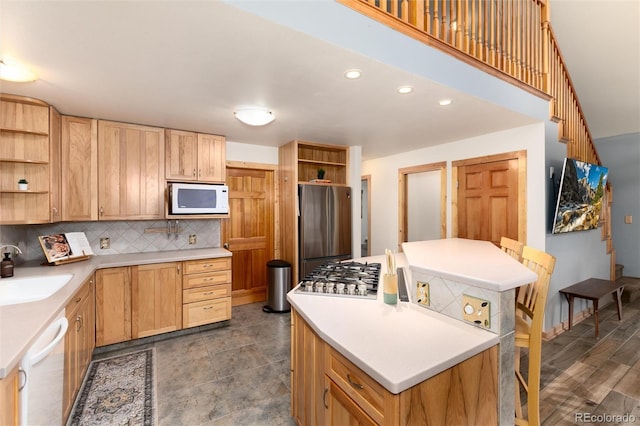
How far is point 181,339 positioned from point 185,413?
1219 mm

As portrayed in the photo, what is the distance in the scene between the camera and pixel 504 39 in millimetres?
2670

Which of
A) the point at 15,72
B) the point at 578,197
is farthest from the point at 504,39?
the point at 15,72

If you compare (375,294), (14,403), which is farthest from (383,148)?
(14,403)

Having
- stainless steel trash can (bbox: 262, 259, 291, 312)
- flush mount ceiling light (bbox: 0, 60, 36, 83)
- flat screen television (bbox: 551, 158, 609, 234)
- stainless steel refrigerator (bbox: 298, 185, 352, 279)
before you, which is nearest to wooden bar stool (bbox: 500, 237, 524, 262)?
flat screen television (bbox: 551, 158, 609, 234)

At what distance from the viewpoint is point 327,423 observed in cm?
127

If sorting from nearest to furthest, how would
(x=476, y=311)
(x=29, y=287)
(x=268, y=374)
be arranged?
1. (x=476, y=311)
2. (x=29, y=287)
3. (x=268, y=374)

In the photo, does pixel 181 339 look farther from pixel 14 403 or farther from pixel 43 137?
pixel 43 137

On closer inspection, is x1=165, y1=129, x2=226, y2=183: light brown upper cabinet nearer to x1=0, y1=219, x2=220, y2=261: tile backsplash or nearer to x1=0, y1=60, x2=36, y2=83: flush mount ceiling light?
x1=0, y1=219, x2=220, y2=261: tile backsplash

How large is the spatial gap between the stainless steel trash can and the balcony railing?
2.90 metres

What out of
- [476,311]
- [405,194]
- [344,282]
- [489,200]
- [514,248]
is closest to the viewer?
[476,311]

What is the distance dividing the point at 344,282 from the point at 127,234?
9.13 feet

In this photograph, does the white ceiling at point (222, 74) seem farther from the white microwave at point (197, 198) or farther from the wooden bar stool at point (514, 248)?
the wooden bar stool at point (514, 248)

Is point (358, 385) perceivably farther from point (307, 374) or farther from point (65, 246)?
point (65, 246)

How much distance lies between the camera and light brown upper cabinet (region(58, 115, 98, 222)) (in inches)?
108
